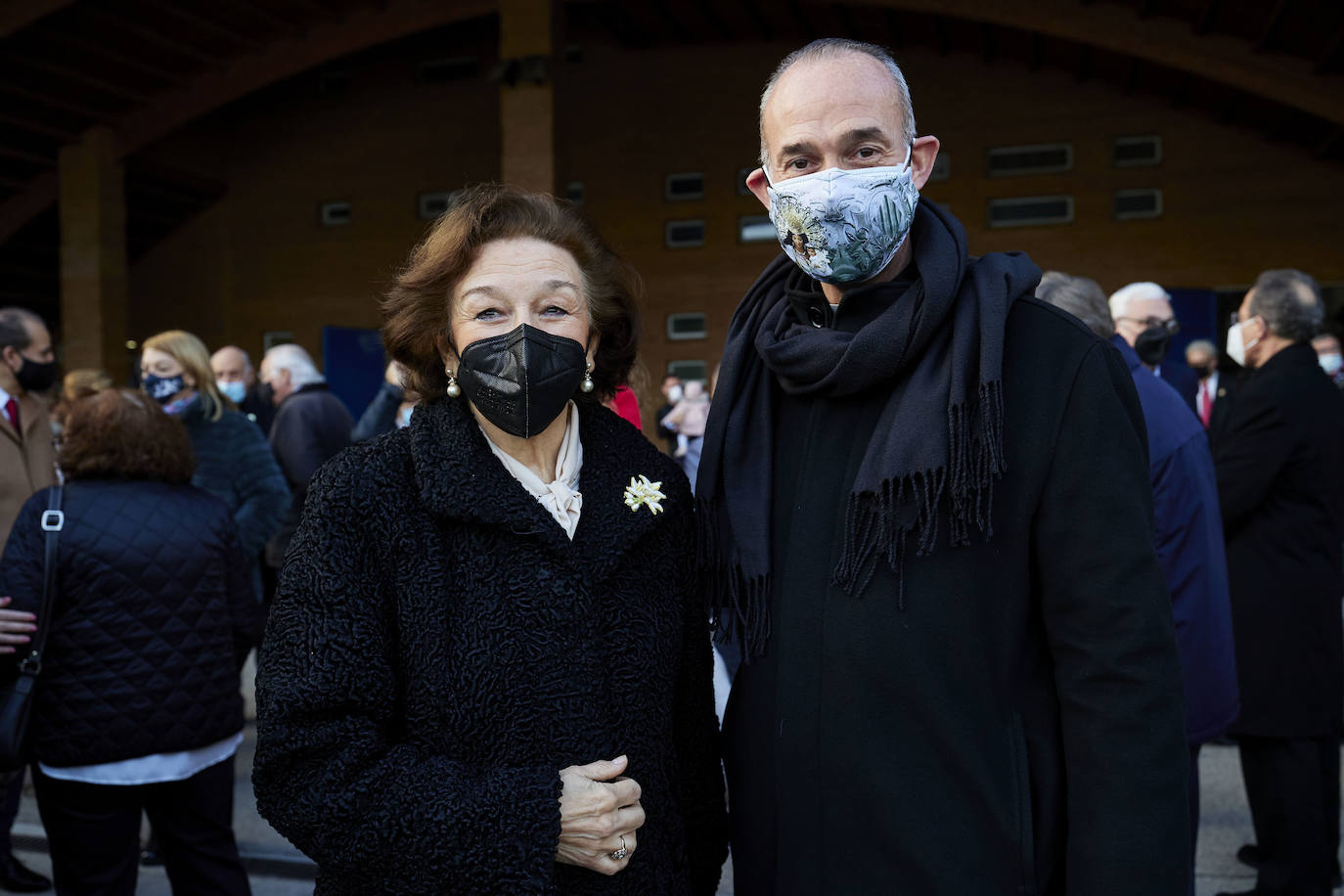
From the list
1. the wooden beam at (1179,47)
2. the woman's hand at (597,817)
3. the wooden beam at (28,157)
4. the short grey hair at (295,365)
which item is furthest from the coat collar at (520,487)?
the wooden beam at (28,157)

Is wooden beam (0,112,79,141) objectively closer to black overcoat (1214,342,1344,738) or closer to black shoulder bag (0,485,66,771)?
black shoulder bag (0,485,66,771)

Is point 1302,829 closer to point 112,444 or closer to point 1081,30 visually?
point 112,444

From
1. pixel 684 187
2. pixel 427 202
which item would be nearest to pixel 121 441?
pixel 684 187

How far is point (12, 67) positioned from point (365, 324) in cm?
547

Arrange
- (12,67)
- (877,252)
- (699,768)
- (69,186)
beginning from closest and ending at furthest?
(877,252), (699,768), (12,67), (69,186)

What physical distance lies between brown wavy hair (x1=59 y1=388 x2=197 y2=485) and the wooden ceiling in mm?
9697

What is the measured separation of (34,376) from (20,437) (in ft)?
0.85

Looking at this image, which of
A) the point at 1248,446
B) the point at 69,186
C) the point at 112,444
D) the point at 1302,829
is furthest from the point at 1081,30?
the point at 69,186

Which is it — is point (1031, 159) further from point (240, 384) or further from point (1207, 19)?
point (240, 384)

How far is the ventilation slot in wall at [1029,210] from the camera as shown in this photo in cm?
1380

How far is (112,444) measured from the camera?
3115 millimetres

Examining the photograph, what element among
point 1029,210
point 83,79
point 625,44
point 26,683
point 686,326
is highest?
point 625,44

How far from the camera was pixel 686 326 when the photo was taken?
15234 mm

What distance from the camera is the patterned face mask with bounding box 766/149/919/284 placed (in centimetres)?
167
